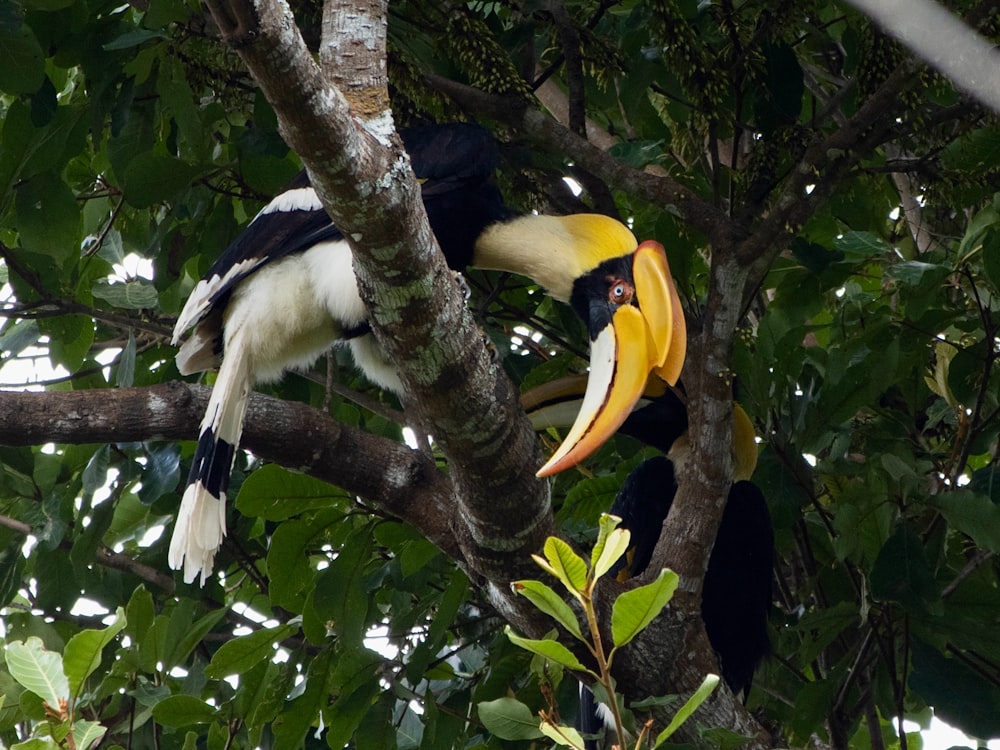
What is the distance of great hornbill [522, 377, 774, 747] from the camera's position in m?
3.23

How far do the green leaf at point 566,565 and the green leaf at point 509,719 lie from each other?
1.02 feet

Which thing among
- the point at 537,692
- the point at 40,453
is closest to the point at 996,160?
the point at 537,692

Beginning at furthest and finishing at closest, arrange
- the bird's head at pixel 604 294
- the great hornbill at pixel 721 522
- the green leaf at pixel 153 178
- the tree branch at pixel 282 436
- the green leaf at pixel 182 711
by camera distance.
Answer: the great hornbill at pixel 721 522, the green leaf at pixel 153 178, the bird's head at pixel 604 294, the green leaf at pixel 182 711, the tree branch at pixel 282 436

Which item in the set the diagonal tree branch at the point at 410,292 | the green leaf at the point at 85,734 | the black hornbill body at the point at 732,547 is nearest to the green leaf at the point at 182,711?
the diagonal tree branch at the point at 410,292

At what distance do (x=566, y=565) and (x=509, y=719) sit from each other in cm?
37

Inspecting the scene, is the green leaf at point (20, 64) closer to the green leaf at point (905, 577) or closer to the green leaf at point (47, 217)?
the green leaf at point (47, 217)

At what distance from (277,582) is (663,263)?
1.16m

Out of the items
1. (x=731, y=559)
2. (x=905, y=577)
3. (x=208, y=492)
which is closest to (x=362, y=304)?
(x=208, y=492)

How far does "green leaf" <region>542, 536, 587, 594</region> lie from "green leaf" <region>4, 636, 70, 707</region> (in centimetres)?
64

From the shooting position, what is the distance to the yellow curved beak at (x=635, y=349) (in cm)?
265

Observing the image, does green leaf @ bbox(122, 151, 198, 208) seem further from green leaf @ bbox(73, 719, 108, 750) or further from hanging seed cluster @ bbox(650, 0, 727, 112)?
green leaf @ bbox(73, 719, 108, 750)

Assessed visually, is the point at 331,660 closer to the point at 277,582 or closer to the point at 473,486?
the point at 277,582

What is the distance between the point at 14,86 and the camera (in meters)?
2.65

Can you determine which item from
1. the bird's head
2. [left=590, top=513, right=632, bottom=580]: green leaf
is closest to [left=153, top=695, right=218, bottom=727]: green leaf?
the bird's head
